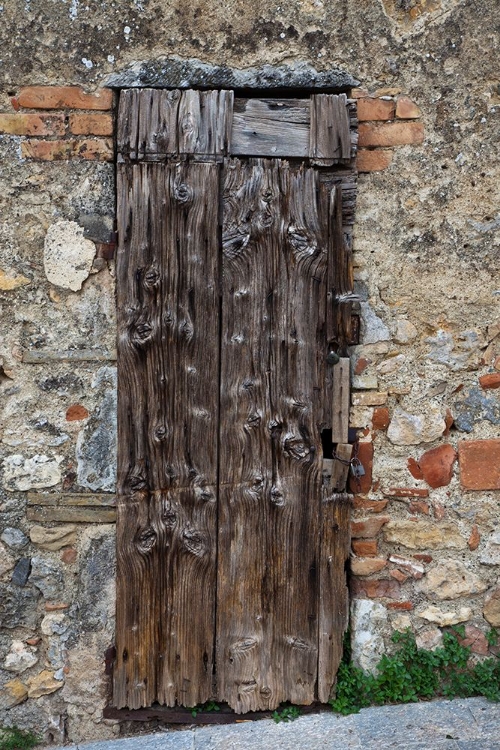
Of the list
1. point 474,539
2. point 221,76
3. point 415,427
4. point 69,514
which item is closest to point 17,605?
point 69,514

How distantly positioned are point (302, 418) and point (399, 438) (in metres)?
0.39

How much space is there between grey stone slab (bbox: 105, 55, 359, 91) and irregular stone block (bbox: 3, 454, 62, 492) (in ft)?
4.76

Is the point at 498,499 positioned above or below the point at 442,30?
below

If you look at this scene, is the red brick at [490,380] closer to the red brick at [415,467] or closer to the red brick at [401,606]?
the red brick at [415,467]

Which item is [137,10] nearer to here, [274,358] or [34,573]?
[274,358]

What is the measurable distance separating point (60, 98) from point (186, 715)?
246 centimetres

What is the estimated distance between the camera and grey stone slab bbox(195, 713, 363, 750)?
2.46m

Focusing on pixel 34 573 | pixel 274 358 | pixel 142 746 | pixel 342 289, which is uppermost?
pixel 342 289

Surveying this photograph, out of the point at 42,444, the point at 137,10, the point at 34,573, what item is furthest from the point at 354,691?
the point at 137,10

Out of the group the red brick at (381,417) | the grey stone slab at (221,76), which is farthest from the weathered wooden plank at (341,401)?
the grey stone slab at (221,76)

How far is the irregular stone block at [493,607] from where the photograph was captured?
2611 mm

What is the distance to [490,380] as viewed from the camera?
8.47 ft

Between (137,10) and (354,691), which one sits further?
(354,691)

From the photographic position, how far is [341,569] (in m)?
2.61
